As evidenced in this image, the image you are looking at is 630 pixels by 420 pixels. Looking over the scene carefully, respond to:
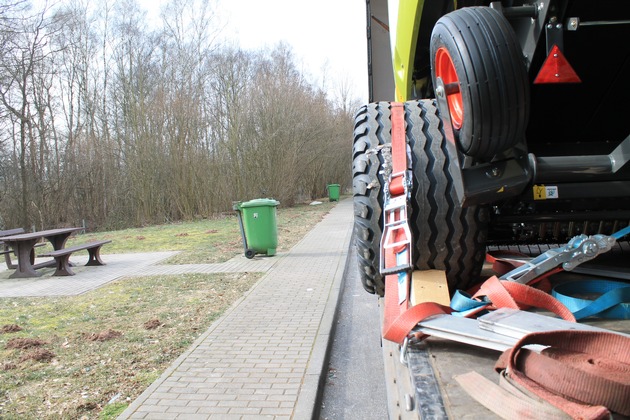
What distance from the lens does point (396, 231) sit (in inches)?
102

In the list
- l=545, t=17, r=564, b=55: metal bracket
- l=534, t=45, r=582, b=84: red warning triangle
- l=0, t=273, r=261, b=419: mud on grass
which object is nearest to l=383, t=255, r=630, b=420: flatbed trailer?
l=534, t=45, r=582, b=84: red warning triangle

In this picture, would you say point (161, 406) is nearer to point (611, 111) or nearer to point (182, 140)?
point (611, 111)

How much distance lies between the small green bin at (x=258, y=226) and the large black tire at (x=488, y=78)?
761cm

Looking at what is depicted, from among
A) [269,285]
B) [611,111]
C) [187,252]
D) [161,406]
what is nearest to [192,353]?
[161,406]

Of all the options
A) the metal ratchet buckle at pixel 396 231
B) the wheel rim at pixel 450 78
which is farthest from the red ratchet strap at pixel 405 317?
the wheel rim at pixel 450 78

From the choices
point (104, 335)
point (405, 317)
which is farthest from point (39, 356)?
point (405, 317)

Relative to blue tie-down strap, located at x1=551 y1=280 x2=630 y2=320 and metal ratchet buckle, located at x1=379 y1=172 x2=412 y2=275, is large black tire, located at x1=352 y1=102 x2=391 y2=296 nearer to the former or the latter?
metal ratchet buckle, located at x1=379 y1=172 x2=412 y2=275

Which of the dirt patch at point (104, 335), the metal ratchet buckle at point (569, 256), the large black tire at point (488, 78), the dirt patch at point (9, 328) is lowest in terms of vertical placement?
the dirt patch at point (104, 335)

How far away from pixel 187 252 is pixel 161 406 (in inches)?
315

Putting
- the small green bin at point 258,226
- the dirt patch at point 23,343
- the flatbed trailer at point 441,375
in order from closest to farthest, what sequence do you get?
1. the flatbed trailer at point 441,375
2. the dirt patch at point 23,343
3. the small green bin at point 258,226

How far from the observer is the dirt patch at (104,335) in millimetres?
4898

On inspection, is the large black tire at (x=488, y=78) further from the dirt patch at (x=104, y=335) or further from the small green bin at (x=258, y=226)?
the small green bin at (x=258, y=226)

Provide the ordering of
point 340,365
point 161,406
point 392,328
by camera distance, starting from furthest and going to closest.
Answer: point 340,365, point 161,406, point 392,328

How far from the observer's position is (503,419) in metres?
1.25
